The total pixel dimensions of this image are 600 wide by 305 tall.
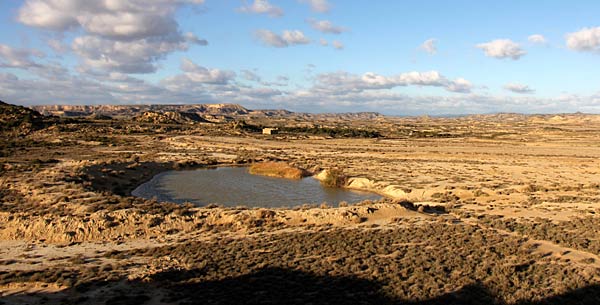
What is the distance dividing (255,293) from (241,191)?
1834cm

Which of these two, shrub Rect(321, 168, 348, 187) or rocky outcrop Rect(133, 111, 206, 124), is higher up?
rocky outcrop Rect(133, 111, 206, 124)

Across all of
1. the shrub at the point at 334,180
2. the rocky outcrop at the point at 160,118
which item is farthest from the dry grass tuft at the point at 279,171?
the rocky outcrop at the point at 160,118

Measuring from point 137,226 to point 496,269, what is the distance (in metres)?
14.1

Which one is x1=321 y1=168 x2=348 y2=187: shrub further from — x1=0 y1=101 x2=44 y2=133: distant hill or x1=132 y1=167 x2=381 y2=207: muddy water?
x1=0 y1=101 x2=44 y2=133: distant hill

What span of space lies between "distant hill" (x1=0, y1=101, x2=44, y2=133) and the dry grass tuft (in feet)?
222

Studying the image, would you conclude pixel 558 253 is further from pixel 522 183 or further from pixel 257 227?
pixel 522 183

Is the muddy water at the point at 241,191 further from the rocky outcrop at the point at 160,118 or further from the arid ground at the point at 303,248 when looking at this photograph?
the rocky outcrop at the point at 160,118

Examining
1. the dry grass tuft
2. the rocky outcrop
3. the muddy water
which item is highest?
the rocky outcrop

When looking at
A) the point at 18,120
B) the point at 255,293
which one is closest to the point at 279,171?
the point at 255,293

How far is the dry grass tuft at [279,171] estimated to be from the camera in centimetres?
3650

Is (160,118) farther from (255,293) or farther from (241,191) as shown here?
(255,293)

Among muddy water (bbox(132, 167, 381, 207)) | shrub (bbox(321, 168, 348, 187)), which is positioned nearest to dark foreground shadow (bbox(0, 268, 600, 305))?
muddy water (bbox(132, 167, 381, 207))

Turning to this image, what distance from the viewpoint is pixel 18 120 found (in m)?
88.2

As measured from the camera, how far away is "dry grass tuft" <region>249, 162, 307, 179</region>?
36.5 meters
